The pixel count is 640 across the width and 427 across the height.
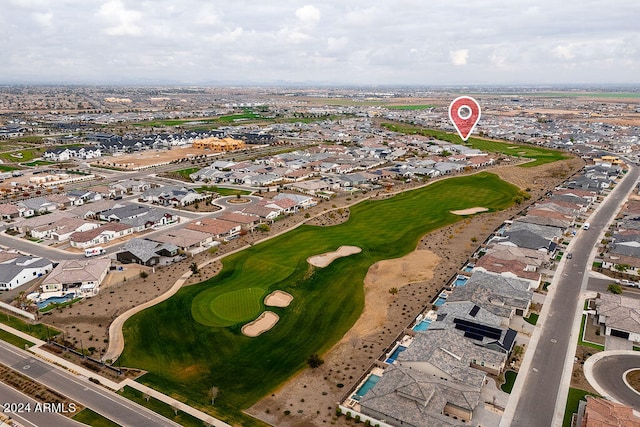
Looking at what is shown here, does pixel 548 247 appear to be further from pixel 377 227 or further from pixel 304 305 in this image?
pixel 304 305

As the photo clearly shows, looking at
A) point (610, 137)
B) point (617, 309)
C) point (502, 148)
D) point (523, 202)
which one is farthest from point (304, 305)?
point (610, 137)

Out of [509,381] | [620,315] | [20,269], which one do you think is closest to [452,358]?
[509,381]

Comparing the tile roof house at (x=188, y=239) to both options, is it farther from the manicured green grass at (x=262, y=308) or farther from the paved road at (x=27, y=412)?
the paved road at (x=27, y=412)

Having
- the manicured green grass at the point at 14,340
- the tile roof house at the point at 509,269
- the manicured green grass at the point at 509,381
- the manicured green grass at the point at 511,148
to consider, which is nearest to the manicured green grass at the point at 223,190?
the manicured green grass at the point at 14,340

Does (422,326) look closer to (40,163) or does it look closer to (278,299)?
(278,299)

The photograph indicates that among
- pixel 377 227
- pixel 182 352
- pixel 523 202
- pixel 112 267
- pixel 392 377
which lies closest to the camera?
pixel 392 377
